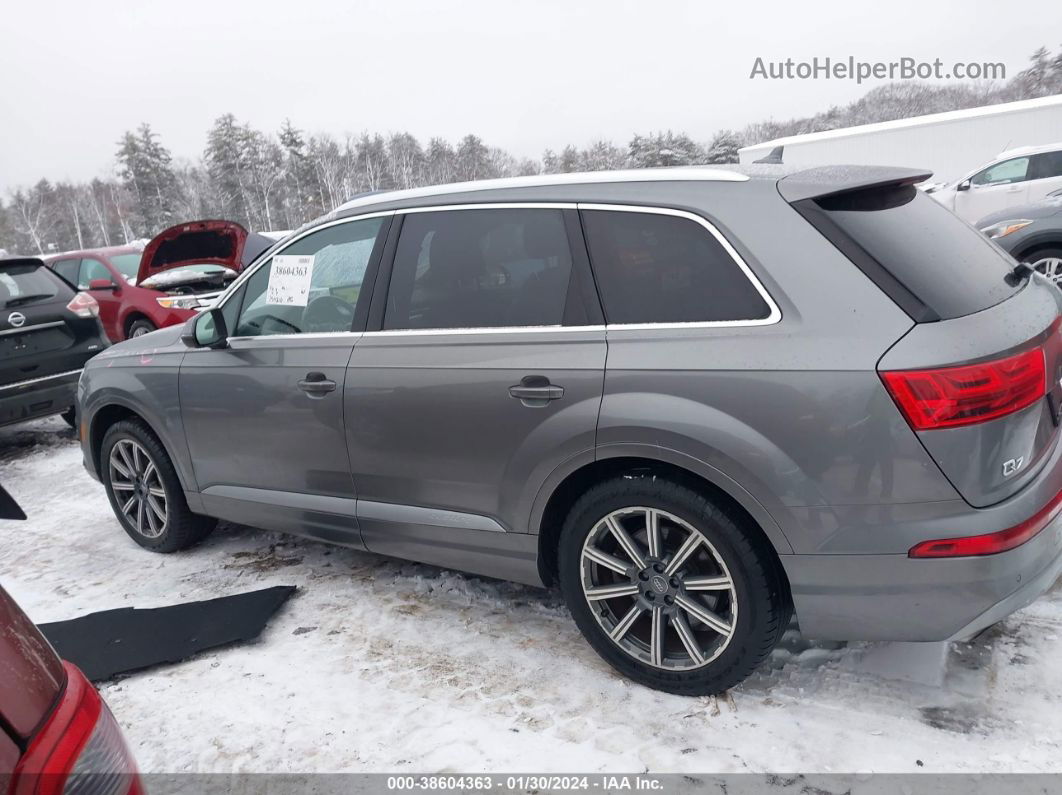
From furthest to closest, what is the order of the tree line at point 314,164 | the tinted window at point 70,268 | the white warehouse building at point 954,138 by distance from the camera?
1. the tree line at point 314,164
2. the white warehouse building at point 954,138
3. the tinted window at point 70,268

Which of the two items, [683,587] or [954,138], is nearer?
[683,587]

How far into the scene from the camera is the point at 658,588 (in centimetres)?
270

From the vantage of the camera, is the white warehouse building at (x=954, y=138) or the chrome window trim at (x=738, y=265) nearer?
the chrome window trim at (x=738, y=265)

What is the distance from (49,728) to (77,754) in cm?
6

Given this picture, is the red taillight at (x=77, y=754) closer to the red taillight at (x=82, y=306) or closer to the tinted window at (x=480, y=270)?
the tinted window at (x=480, y=270)

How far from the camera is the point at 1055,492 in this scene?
94.0 inches

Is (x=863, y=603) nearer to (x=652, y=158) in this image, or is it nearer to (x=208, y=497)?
(x=208, y=497)

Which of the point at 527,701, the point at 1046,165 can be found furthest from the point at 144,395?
the point at 1046,165

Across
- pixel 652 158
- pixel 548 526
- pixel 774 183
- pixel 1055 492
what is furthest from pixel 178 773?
pixel 652 158

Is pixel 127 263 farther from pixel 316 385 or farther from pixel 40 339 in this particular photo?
pixel 316 385

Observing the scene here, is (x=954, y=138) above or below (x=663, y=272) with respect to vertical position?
below

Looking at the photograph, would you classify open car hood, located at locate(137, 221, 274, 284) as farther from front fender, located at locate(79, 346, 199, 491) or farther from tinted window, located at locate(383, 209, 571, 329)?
tinted window, located at locate(383, 209, 571, 329)

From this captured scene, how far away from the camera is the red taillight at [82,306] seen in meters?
7.08

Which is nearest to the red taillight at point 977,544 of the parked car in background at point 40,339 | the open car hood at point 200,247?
the parked car in background at point 40,339
